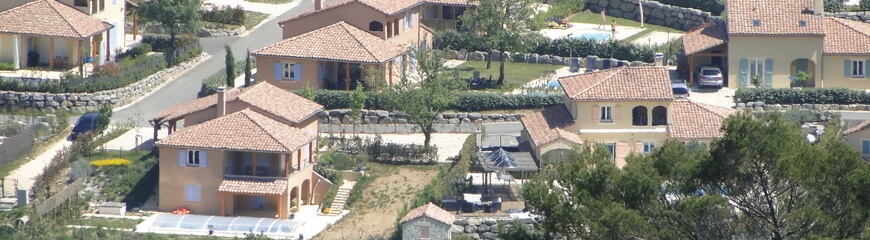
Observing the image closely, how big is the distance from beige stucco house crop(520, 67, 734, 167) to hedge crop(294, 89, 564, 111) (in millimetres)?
5994

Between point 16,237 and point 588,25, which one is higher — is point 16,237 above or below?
below

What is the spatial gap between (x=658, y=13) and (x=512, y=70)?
11782 mm

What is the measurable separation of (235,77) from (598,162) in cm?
4081

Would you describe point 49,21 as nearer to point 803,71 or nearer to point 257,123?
point 257,123

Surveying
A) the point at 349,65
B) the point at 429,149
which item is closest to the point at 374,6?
the point at 349,65

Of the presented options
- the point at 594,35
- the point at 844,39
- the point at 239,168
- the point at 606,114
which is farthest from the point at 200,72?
the point at 844,39

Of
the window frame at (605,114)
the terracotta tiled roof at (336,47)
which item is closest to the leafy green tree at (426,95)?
the terracotta tiled roof at (336,47)

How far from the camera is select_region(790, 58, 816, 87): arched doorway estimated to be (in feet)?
378

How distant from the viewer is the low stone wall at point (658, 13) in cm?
12656

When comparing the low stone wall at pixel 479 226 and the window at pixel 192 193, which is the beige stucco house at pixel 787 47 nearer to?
the low stone wall at pixel 479 226

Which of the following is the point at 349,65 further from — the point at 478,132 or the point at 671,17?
the point at 671,17

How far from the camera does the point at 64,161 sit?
10575cm

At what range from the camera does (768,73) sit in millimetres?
115562

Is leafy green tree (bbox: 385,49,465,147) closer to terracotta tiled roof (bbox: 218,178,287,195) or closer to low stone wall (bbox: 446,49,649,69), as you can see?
terracotta tiled roof (bbox: 218,178,287,195)
